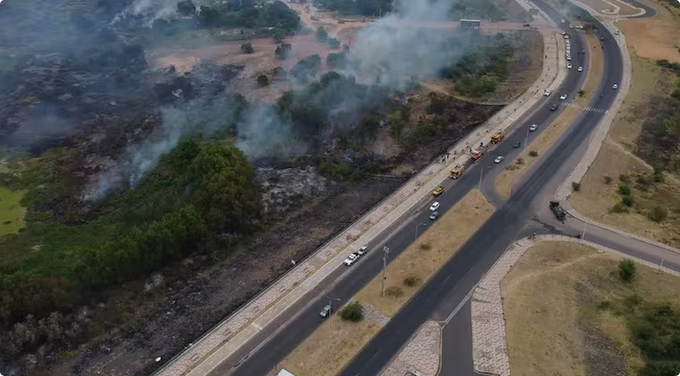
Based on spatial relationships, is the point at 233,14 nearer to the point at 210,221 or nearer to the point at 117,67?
the point at 117,67

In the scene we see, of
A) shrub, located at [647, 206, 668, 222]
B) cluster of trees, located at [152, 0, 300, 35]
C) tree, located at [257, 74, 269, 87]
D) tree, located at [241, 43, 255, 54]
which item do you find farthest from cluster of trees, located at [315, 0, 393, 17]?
shrub, located at [647, 206, 668, 222]

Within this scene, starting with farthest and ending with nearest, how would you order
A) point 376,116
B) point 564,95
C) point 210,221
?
point 564,95
point 376,116
point 210,221

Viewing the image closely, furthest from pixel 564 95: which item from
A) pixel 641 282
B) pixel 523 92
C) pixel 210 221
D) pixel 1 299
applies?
pixel 1 299

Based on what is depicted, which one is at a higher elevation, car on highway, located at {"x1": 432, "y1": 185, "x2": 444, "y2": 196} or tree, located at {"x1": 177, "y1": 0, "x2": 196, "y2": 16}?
tree, located at {"x1": 177, "y1": 0, "x2": 196, "y2": 16}

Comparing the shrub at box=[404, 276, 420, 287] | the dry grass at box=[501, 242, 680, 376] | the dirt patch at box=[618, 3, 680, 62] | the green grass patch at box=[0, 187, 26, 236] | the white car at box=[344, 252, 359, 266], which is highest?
the dirt patch at box=[618, 3, 680, 62]

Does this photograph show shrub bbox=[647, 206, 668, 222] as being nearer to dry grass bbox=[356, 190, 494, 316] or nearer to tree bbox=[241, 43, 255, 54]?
dry grass bbox=[356, 190, 494, 316]

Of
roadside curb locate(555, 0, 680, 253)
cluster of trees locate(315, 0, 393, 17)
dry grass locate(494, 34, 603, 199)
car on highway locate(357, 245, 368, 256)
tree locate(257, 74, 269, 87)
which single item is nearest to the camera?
car on highway locate(357, 245, 368, 256)
